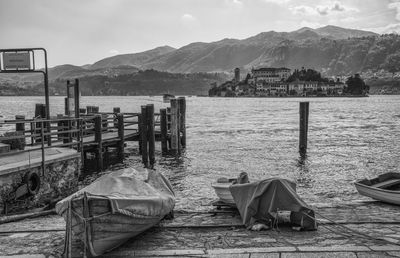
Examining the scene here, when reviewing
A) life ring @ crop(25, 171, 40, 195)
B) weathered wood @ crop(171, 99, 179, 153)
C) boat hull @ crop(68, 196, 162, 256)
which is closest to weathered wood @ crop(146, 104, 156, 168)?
weathered wood @ crop(171, 99, 179, 153)

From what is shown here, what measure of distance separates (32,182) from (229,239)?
24.2ft

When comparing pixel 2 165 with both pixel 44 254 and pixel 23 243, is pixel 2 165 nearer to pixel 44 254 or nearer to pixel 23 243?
pixel 23 243

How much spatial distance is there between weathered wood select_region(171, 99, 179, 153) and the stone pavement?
18.4 metres

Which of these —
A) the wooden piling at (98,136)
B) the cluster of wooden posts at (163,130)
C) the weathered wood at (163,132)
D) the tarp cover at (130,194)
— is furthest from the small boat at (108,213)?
the weathered wood at (163,132)

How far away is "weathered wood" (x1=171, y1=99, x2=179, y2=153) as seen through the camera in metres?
28.7

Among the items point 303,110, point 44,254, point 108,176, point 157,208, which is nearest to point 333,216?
point 157,208

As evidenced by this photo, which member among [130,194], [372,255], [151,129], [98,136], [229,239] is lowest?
[229,239]

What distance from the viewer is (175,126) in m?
29.2

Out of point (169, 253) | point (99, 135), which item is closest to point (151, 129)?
point (99, 135)

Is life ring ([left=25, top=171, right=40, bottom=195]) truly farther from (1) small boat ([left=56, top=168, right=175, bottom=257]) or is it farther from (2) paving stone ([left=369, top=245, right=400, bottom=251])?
(2) paving stone ([left=369, top=245, right=400, bottom=251])

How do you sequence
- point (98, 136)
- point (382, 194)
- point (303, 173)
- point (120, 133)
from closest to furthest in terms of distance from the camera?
point (382, 194), point (98, 136), point (303, 173), point (120, 133)

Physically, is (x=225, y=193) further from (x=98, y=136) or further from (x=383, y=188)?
(x=98, y=136)

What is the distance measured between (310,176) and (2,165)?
15.5 metres

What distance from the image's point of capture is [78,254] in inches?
313
